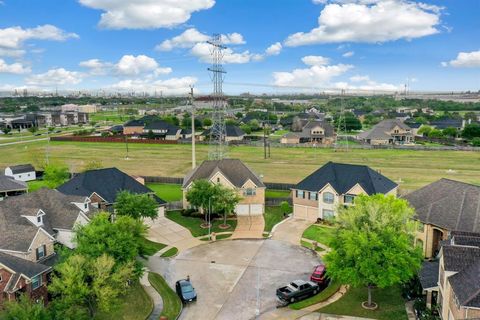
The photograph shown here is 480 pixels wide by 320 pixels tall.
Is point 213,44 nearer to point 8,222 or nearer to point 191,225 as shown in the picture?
point 191,225

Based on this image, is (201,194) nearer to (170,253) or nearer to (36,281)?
(170,253)

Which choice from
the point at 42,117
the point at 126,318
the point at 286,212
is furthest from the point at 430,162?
the point at 42,117

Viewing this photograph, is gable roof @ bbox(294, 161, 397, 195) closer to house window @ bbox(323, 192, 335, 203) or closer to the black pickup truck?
house window @ bbox(323, 192, 335, 203)

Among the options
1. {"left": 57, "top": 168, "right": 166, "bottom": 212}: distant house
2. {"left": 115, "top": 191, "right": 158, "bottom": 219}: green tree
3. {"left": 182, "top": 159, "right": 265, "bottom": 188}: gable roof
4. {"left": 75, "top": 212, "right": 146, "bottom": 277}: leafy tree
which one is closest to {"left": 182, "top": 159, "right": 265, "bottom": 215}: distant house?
{"left": 182, "top": 159, "right": 265, "bottom": 188}: gable roof

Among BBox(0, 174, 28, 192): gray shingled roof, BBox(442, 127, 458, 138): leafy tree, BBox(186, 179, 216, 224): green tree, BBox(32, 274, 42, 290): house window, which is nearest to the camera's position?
BBox(32, 274, 42, 290): house window

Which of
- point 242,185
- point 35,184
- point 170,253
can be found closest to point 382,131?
point 242,185

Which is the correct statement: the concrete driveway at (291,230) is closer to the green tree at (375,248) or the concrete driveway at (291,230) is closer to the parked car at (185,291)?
the green tree at (375,248)

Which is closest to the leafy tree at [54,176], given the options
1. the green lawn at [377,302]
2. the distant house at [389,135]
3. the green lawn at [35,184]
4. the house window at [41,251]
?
the green lawn at [35,184]
